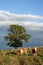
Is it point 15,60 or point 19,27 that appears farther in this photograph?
point 19,27

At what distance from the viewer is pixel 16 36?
9469cm

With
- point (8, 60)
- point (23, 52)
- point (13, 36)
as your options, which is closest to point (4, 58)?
point (8, 60)

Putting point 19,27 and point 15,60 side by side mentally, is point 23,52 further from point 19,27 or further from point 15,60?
point 19,27

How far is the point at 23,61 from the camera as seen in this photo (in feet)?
132

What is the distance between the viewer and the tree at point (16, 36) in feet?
312

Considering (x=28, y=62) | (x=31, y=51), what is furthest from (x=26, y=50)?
(x=28, y=62)

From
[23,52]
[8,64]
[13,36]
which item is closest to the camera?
[8,64]

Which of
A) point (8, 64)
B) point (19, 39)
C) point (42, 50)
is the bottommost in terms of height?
point (8, 64)

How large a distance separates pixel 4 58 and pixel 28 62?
407cm

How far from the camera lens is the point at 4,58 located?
3884 cm

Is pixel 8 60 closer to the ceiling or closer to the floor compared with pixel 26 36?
closer to the floor

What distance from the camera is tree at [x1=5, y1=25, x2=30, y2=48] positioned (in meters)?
95.0

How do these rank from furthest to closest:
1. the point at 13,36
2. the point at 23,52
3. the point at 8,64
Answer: the point at 13,36 < the point at 23,52 < the point at 8,64

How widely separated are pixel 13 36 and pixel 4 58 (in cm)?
5596
